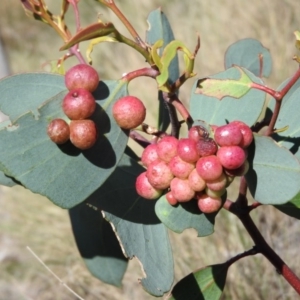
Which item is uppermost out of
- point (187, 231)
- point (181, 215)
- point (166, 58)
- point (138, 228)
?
point (166, 58)

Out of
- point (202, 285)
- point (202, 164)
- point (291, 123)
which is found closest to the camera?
point (202, 164)

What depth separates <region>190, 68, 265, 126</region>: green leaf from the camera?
36.3 inches

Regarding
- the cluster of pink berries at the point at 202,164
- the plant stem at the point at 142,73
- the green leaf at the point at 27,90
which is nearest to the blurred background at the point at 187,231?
the green leaf at the point at 27,90

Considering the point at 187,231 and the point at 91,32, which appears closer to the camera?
the point at 91,32

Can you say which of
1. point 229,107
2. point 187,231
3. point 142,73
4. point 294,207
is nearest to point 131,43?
point 142,73

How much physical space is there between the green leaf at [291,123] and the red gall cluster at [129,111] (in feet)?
0.91

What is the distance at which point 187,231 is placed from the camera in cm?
250

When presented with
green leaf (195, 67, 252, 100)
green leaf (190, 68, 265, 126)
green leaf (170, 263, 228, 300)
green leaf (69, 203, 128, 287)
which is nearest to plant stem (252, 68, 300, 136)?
green leaf (195, 67, 252, 100)

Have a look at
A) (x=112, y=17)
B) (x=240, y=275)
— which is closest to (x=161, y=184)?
(x=240, y=275)

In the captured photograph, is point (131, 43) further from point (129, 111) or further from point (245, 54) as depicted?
point (245, 54)

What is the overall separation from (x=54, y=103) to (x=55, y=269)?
229cm

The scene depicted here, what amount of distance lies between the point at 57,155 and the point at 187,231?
1.84 m

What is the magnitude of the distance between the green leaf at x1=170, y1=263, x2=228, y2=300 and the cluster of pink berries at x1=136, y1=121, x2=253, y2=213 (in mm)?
340

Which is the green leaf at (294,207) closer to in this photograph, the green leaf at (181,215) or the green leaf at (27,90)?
the green leaf at (181,215)
